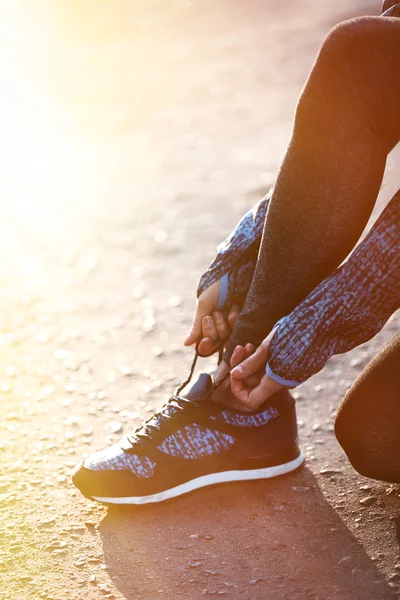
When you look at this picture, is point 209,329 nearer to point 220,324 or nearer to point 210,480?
point 220,324

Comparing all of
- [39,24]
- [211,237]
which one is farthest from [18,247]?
[39,24]

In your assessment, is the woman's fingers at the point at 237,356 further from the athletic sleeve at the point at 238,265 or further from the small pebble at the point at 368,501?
the small pebble at the point at 368,501

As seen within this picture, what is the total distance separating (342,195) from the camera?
1772 mm

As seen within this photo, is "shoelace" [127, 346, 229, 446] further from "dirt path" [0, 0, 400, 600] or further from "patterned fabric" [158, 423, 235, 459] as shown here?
"dirt path" [0, 0, 400, 600]

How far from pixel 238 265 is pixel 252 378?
30 cm

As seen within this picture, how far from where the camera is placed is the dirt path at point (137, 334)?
6.10 ft

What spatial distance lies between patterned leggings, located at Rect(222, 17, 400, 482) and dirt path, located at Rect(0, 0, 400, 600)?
25 cm

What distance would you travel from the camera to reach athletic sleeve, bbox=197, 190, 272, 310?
6.85 feet

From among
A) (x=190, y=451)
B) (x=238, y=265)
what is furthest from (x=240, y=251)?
(x=190, y=451)

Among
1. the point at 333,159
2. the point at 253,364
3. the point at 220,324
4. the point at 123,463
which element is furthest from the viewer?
the point at 220,324

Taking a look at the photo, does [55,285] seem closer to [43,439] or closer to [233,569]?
[43,439]

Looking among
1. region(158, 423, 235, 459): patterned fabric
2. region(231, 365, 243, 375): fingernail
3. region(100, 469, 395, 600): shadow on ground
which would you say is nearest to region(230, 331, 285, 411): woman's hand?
region(231, 365, 243, 375): fingernail

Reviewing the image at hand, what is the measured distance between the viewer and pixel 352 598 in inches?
67.8

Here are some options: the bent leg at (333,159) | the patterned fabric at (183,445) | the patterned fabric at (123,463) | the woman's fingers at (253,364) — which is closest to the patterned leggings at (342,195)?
the bent leg at (333,159)
